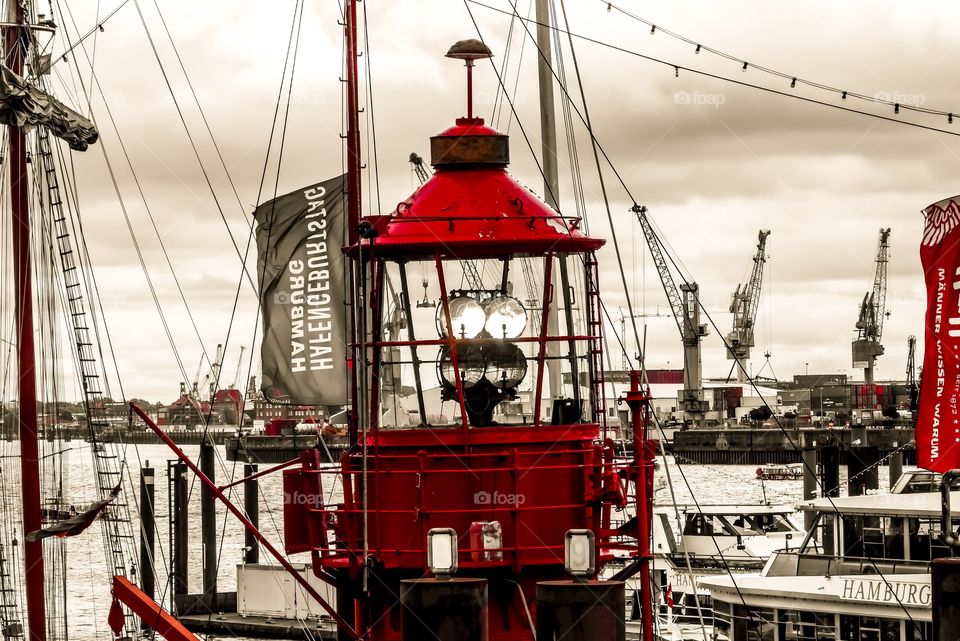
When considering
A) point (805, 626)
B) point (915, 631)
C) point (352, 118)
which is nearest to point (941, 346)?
point (352, 118)

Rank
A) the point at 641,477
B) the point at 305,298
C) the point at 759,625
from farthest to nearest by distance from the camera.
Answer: the point at 759,625 → the point at 305,298 → the point at 641,477

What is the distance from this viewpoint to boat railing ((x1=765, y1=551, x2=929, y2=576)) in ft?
92.4

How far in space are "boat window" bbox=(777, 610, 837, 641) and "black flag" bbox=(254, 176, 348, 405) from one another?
8.28 meters

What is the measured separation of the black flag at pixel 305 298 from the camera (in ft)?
90.1

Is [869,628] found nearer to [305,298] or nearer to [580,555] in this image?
[305,298]

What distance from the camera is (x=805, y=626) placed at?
27.5m

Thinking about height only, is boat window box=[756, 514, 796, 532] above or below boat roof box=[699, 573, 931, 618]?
below

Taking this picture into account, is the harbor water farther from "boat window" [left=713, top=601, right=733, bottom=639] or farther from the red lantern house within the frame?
"boat window" [left=713, top=601, right=733, bottom=639]

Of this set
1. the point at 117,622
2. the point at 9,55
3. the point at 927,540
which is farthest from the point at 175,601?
the point at 117,622

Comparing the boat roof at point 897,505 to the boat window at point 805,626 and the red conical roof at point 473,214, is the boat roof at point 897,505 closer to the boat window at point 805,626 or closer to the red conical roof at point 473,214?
the boat window at point 805,626

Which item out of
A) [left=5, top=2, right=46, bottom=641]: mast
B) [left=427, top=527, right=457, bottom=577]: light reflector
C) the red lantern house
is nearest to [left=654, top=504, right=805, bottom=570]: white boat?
[left=5, top=2, right=46, bottom=641]: mast

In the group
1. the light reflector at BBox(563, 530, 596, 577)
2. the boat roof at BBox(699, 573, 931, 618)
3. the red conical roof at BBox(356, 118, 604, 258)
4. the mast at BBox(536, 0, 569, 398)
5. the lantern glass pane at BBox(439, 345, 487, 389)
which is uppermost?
the mast at BBox(536, 0, 569, 398)

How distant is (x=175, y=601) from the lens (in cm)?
4625

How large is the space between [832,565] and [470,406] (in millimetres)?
15512
